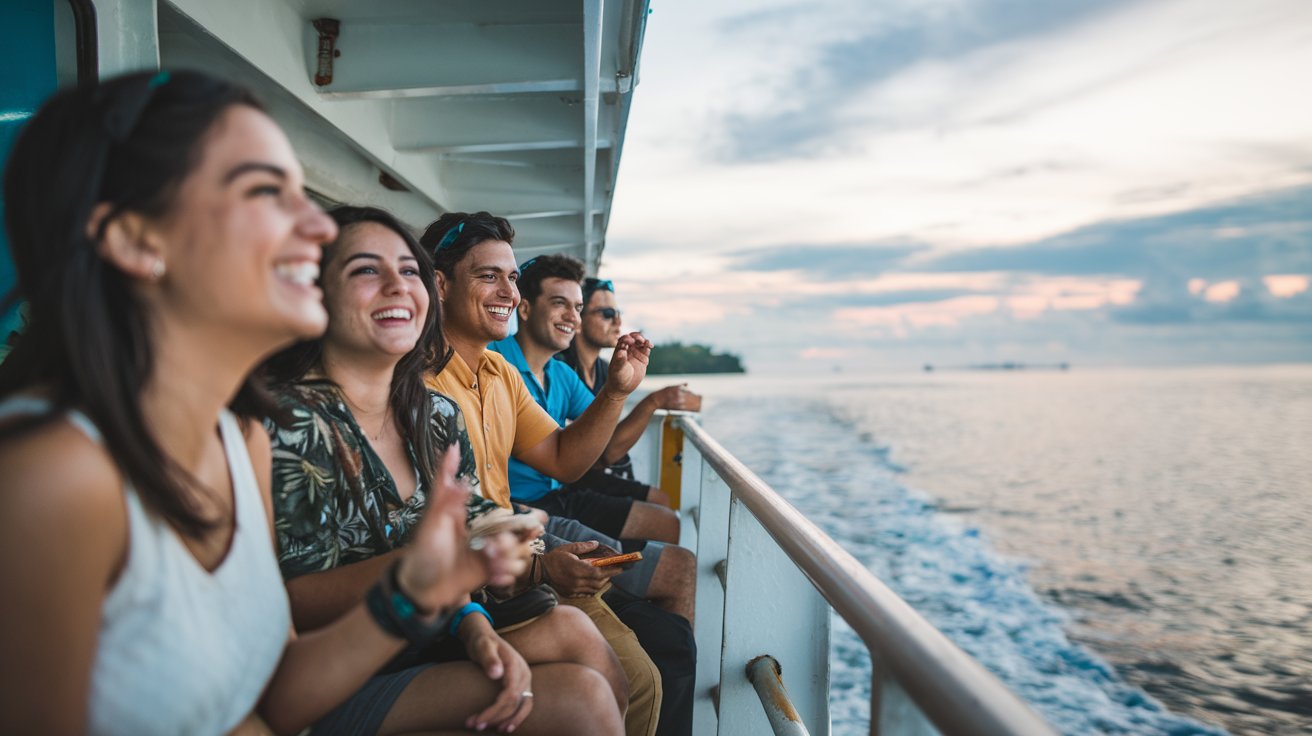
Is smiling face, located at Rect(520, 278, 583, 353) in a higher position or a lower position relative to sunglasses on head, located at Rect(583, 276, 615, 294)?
lower

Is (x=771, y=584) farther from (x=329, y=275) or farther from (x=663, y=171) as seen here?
(x=663, y=171)

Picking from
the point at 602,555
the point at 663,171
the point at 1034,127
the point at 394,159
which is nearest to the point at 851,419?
the point at 663,171

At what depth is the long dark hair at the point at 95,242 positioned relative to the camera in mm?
759

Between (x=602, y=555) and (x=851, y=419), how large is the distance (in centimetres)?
2296

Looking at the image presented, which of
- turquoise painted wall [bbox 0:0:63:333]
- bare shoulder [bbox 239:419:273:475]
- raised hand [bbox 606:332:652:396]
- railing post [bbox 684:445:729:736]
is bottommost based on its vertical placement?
railing post [bbox 684:445:729:736]

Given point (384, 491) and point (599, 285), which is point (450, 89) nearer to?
point (599, 285)

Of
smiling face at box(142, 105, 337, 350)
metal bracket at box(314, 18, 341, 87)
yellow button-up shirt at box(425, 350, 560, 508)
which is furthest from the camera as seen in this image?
metal bracket at box(314, 18, 341, 87)

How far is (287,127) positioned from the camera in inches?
144

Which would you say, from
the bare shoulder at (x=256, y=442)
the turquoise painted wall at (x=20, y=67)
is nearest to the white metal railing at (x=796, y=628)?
the bare shoulder at (x=256, y=442)

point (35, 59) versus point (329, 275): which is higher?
point (35, 59)

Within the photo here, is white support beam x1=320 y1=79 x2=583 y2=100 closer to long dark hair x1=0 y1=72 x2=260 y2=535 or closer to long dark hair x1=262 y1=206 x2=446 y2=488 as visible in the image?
long dark hair x1=262 y1=206 x2=446 y2=488

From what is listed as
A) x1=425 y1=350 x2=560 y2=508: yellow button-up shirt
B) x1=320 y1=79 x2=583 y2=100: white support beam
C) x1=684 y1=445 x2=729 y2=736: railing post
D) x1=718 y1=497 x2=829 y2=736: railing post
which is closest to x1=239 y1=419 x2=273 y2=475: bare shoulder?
x1=425 y1=350 x2=560 y2=508: yellow button-up shirt

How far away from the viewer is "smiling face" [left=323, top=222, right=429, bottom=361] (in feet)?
4.97

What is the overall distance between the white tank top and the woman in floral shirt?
11.7 inches
